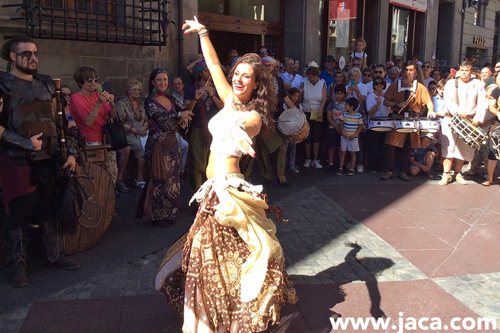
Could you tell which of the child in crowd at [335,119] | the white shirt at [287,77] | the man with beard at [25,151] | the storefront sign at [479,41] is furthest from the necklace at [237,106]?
the storefront sign at [479,41]

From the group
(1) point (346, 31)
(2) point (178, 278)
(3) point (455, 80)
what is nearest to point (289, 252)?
(2) point (178, 278)

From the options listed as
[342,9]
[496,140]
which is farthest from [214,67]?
[342,9]

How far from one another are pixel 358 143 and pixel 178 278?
5874 millimetres

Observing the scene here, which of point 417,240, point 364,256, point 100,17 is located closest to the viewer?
point 364,256

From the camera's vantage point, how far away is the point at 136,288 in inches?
163

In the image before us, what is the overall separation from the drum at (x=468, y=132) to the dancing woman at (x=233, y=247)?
5.14 m

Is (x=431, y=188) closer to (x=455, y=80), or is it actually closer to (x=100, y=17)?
(x=455, y=80)

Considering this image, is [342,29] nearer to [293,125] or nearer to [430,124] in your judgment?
[430,124]

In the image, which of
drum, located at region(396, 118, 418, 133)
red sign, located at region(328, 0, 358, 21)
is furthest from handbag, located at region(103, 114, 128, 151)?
red sign, located at region(328, 0, 358, 21)

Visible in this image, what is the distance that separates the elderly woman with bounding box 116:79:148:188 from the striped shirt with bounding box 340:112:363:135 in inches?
135

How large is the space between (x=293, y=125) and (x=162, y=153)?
2.46 metres

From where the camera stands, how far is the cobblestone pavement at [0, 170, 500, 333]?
4.02 meters

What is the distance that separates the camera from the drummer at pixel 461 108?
25.4ft

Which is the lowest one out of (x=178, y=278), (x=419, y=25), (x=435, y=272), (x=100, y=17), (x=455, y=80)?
(x=435, y=272)
